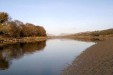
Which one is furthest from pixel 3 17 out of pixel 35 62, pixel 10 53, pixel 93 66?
pixel 93 66

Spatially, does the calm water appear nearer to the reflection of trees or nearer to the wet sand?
the reflection of trees

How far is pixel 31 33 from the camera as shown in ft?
541

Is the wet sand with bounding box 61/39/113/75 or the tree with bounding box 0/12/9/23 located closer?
the wet sand with bounding box 61/39/113/75

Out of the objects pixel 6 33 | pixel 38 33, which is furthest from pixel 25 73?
pixel 38 33

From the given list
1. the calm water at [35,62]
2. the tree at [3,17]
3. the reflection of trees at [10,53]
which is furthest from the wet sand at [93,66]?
the tree at [3,17]

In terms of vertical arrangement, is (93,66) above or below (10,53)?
above

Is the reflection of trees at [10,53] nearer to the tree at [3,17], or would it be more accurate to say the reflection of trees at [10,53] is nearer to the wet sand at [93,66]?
the wet sand at [93,66]

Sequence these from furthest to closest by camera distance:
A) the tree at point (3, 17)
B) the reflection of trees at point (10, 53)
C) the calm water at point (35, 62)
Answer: the tree at point (3, 17) < the reflection of trees at point (10, 53) < the calm water at point (35, 62)

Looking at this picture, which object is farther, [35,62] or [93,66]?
[35,62]

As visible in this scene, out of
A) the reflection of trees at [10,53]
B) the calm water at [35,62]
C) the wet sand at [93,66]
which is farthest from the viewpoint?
the reflection of trees at [10,53]

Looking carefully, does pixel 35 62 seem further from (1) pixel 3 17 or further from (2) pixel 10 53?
(1) pixel 3 17

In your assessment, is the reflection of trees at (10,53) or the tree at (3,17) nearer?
the reflection of trees at (10,53)

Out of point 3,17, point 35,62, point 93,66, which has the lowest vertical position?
point 35,62

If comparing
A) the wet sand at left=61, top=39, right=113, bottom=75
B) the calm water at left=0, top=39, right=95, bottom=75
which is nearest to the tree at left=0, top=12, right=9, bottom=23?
the calm water at left=0, top=39, right=95, bottom=75
